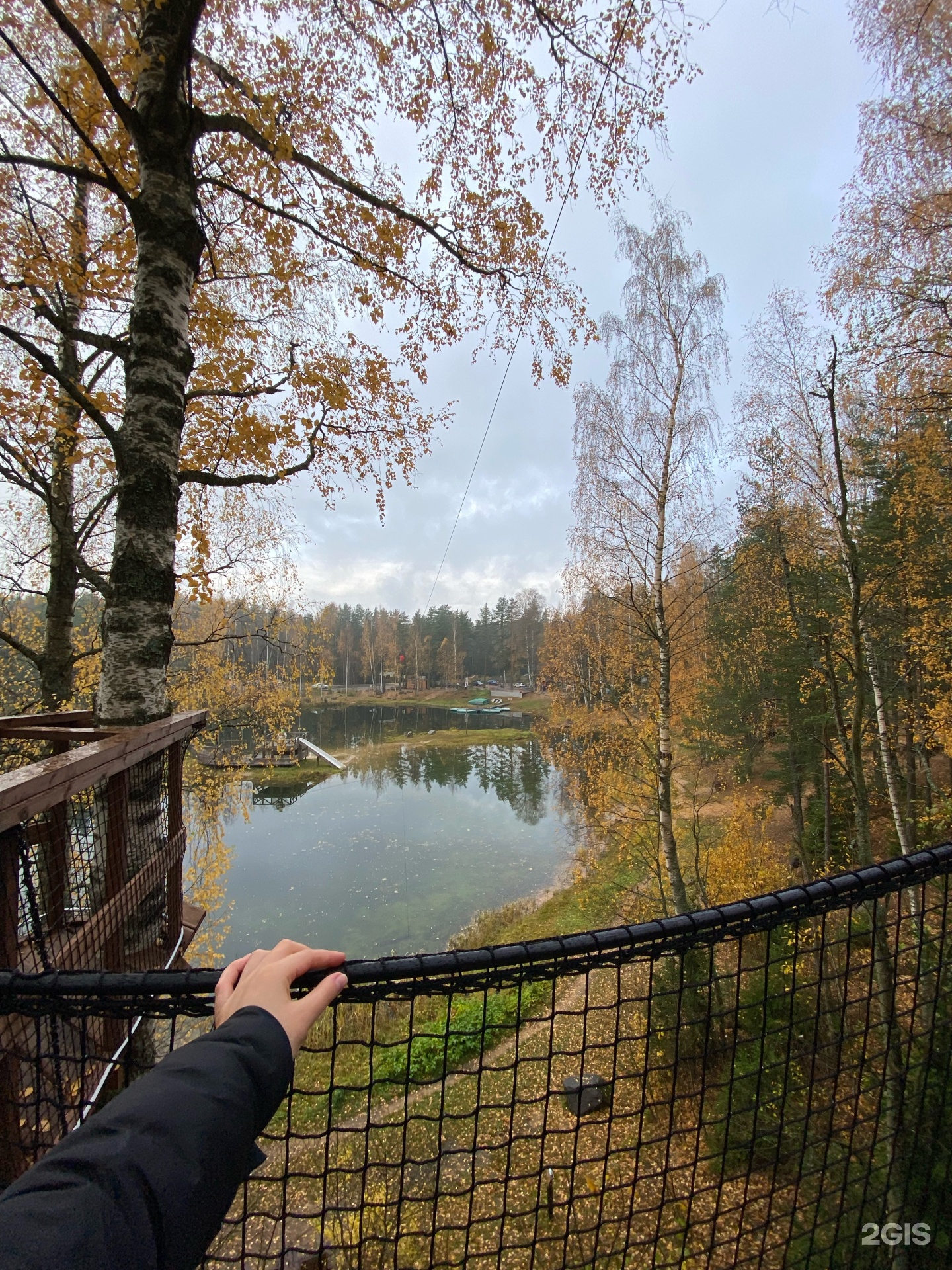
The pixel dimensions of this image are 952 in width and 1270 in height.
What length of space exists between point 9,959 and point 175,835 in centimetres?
157

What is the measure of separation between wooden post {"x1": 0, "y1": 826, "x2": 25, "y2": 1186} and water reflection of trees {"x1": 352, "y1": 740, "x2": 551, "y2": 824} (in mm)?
16599

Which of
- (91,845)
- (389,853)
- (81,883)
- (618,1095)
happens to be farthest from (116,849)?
(389,853)

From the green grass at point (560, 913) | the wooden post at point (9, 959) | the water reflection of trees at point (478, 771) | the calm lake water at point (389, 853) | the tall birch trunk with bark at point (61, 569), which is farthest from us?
the water reflection of trees at point (478, 771)

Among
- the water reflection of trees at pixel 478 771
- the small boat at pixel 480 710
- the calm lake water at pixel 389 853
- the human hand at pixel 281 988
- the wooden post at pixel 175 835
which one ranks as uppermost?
the human hand at pixel 281 988

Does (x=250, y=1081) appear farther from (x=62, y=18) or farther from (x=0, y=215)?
(x=0, y=215)

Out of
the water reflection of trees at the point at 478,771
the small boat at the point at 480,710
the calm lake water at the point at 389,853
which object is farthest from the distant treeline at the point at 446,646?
the calm lake water at the point at 389,853

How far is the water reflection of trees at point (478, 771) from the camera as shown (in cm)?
1931

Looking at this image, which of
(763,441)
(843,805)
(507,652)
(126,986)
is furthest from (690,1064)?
(507,652)

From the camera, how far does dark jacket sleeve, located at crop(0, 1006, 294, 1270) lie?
18.3 inches

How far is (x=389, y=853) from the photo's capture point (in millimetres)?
14961

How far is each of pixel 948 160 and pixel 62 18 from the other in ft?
22.2

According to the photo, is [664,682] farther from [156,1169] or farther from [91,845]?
[156,1169]

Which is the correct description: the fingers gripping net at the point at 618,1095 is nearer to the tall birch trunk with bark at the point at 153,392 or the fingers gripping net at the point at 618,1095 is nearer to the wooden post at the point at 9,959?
the wooden post at the point at 9,959

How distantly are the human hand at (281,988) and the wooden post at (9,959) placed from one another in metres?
0.92
